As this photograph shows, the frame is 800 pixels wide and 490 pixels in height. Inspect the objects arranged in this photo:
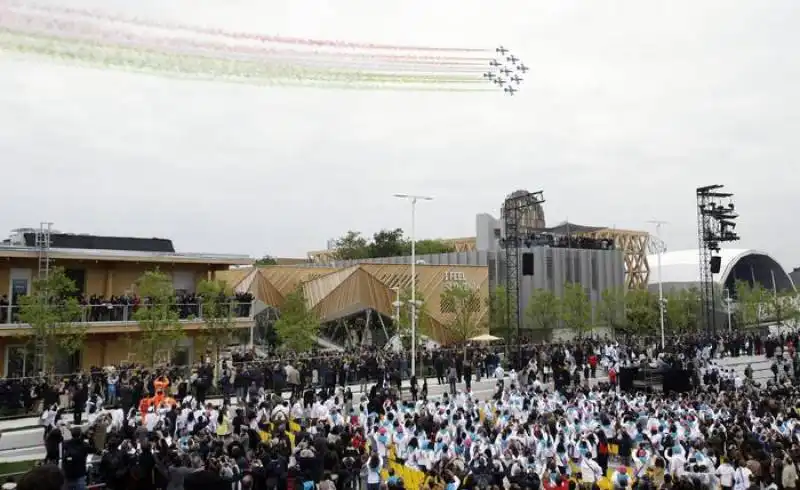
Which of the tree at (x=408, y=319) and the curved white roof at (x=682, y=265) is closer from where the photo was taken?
the tree at (x=408, y=319)

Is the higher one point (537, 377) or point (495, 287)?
point (495, 287)

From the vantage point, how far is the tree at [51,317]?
24.6 metres

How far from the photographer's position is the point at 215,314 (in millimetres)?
30344

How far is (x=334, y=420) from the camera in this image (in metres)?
17.8

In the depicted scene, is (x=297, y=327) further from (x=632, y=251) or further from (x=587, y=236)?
(x=632, y=251)

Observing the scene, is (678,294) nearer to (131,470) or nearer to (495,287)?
(495,287)

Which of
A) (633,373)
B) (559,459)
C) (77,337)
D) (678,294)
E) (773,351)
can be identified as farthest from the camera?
(678,294)

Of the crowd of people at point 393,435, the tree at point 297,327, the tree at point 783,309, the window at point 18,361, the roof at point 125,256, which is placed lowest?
the crowd of people at point 393,435

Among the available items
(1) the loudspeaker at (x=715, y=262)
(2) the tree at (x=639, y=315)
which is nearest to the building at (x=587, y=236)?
(2) the tree at (x=639, y=315)

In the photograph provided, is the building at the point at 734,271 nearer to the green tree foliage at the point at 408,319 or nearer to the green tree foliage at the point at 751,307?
the green tree foliage at the point at 751,307

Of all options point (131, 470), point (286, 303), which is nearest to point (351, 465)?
point (131, 470)

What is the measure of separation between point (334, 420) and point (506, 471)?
596 centimetres

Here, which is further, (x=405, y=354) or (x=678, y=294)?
(x=678, y=294)

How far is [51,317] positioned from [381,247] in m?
52.5
